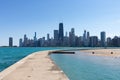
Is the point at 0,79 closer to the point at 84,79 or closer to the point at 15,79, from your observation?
the point at 15,79

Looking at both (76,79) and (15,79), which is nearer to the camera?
Answer: (15,79)

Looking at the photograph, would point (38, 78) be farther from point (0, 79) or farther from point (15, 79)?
point (0, 79)

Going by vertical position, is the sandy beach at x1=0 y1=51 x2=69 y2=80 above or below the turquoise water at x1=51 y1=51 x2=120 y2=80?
above

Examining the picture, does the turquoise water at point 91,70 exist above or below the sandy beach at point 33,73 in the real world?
below

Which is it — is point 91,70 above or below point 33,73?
below

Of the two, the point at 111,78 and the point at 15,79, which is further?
the point at 111,78

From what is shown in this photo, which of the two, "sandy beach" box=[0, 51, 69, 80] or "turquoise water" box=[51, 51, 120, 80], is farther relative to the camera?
"turquoise water" box=[51, 51, 120, 80]

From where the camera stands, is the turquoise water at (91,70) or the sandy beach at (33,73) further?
the turquoise water at (91,70)

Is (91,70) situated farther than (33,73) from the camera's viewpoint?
Yes

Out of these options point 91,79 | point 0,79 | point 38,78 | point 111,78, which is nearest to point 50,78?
point 38,78

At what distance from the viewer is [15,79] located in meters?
16.2

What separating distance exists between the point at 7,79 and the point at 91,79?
7.31 metres

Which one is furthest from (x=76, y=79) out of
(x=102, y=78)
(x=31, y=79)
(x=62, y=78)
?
(x=31, y=79)

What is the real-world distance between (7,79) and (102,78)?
8.56 metres
